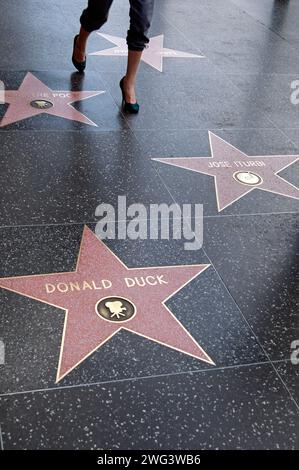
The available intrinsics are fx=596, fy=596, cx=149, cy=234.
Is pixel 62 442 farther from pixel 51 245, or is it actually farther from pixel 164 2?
pixel 164 2

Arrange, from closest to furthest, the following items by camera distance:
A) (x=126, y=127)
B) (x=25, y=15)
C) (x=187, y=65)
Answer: (x=126, y=127) → (x=187, y=65) → (x=25, y=15)

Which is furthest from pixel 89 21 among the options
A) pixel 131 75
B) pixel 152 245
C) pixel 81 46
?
pixel 152 245

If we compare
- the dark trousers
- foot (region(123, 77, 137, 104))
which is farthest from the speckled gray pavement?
the dark trousers

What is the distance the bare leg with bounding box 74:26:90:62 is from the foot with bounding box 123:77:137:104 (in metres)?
0.47

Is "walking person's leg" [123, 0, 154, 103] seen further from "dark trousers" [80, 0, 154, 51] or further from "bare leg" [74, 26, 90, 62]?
"bare leg" [74, 26, 90, 62]

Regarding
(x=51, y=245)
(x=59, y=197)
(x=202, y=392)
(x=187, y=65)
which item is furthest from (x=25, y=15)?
(x=202, y=392)

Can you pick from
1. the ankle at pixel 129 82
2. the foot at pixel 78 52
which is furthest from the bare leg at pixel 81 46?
the ankle at pixel 129 82

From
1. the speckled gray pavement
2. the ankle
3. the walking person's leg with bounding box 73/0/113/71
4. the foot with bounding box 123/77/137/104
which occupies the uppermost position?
the walking person's leg with bounding box 73/0/113/71

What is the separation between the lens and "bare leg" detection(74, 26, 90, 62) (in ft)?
10.8

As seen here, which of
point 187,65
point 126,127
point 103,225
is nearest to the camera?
point 103,225

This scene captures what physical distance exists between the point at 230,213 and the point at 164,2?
3383 millimetres

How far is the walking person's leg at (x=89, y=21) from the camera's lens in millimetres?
3004
